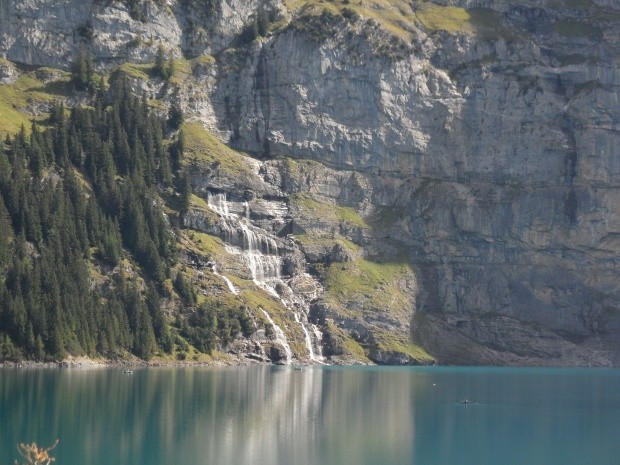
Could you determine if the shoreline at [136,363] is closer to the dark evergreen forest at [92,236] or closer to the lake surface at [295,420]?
the dark evergreen forest at [92,236]

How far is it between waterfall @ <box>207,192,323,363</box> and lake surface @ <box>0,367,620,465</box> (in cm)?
4209

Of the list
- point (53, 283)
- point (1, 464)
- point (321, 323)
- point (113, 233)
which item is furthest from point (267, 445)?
point (321, 323)

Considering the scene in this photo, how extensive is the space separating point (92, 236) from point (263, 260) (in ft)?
132

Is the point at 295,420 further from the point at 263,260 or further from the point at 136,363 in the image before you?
the point at 263,260

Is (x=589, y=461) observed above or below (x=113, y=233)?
below

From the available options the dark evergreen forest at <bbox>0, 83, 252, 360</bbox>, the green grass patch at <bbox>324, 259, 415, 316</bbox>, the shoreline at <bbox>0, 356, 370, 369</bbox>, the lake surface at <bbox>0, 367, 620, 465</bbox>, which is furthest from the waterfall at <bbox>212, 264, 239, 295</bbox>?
the lake surface at <bbox>0, 367, 620, 465</bbox>

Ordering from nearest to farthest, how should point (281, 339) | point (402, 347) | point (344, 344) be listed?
point (281, 339) < point (344, 344) < point (402, 347)

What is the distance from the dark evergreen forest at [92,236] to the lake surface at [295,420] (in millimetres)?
8596

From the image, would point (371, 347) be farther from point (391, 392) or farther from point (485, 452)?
point (485, 452)

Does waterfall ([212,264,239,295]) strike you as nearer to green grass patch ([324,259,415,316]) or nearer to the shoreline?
the shoreline

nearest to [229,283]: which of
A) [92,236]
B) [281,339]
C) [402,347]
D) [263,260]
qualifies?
[281,339]

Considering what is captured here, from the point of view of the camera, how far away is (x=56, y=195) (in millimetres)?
161875

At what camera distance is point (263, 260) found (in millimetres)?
193250

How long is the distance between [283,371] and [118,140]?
58.2 metres
